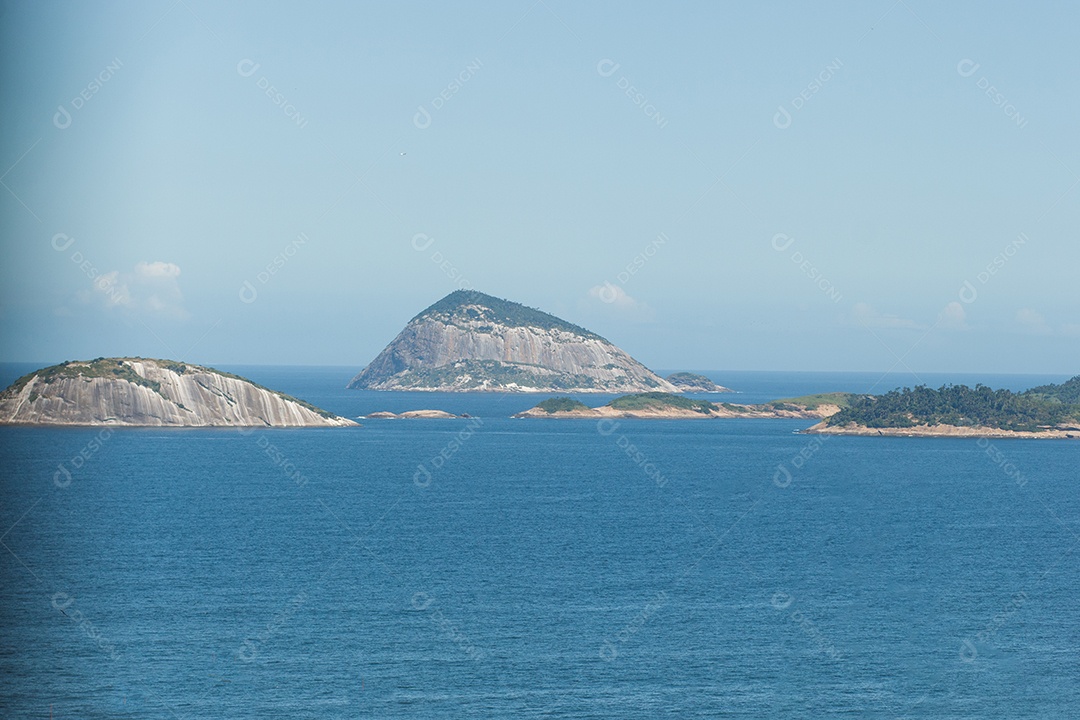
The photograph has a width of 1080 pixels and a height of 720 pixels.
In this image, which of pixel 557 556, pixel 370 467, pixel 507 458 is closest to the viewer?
pixel 557 556

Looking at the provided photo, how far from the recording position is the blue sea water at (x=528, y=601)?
61.8m

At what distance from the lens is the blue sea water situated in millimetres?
61812

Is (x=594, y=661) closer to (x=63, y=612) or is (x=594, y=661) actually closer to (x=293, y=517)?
(x=63, y=612)

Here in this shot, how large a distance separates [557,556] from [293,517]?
108ft

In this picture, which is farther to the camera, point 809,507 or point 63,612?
point 809,507

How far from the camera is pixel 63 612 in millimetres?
74000

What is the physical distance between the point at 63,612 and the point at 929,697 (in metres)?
50.9

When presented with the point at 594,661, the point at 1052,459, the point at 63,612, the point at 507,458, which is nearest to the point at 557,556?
the point at 594,661

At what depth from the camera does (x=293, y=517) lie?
116438 mm

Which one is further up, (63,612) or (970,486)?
(970,486)

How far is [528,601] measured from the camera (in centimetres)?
7956

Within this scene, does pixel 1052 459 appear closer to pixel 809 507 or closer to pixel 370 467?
pixel 809 507

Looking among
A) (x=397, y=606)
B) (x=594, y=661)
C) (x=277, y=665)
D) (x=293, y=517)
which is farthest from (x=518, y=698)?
(x=293, y=517)

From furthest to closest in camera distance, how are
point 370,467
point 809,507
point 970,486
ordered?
point 370,467 → point 970,486 → point 809,507
